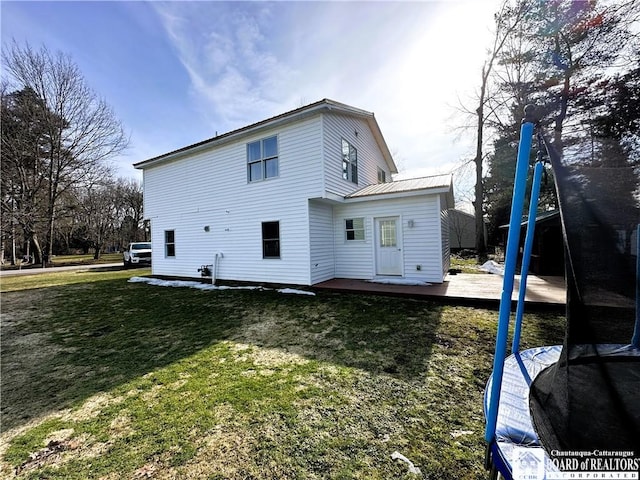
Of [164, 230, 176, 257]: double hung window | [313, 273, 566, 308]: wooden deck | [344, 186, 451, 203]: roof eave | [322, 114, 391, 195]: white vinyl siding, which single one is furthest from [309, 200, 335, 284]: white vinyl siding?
[164, 230, 176, 257]: double hung window

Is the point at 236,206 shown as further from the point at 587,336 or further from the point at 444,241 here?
the point at 587,336

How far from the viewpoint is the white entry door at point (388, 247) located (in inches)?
329

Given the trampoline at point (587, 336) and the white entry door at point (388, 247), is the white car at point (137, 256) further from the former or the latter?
the trampoline at point (587, 336)

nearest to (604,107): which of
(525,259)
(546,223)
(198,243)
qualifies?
(546,223)

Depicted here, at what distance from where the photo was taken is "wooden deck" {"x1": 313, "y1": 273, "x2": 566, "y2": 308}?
19.0ft

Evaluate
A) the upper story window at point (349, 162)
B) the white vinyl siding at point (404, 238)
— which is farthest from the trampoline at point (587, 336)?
the upper story window at point (349, 162)

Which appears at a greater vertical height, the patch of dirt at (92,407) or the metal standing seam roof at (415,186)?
the metal standing seam roof at (415,186)

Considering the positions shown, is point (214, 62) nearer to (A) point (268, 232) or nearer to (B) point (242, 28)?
(B) point (242, 28)

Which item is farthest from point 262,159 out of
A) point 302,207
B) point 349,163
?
point 349,163

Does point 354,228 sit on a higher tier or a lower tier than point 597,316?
higher

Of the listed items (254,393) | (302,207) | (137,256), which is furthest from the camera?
(137,256)

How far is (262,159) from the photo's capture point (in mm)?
8828

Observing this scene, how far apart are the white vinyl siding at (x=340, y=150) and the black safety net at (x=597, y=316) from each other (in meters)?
6.39

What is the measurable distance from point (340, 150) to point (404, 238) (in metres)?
3.59
